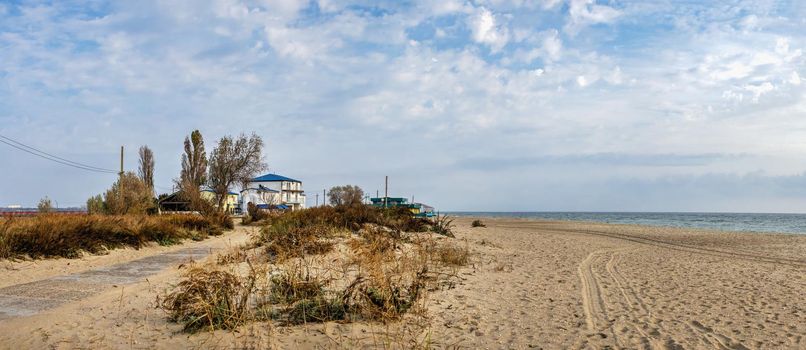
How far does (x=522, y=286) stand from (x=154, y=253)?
9.56 meters

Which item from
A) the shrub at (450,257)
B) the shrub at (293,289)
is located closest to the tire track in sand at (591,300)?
the shrub at (450,257)

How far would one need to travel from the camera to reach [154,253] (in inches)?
516

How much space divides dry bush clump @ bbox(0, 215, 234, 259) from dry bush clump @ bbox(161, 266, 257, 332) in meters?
7.19

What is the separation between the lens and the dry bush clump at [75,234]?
10.6 metres

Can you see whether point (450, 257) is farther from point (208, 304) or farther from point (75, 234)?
point (75, 234)

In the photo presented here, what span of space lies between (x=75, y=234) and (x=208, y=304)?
30.1 feet

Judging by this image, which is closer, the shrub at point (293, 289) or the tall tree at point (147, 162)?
the shrub at point (293, 289)

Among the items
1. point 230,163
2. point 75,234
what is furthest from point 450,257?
point 230,163

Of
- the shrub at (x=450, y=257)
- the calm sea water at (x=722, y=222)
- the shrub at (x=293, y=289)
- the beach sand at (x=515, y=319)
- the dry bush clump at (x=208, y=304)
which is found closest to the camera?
the beach sand at (x=515, y=319)

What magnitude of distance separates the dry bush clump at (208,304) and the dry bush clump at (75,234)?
7.19m

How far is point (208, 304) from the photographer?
16.3ft

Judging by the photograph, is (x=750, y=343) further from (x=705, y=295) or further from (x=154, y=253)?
(x=154, y=253)

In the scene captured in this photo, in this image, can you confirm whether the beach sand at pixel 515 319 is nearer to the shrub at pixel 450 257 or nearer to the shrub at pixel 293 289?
the shrub at pixel 450 257

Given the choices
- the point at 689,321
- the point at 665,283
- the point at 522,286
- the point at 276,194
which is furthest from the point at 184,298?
the point at 276,194
